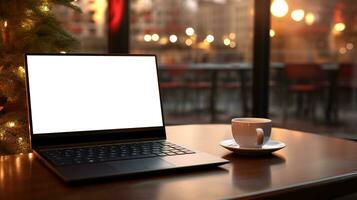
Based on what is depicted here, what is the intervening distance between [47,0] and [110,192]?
0.87m

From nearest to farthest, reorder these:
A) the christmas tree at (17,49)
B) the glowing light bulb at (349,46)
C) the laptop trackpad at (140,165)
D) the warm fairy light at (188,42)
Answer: the laptop trackpad at (140,165) → the christmas tree at (17,49) → the glowing light bulb at (349,46) → the warm fairy light at (188,42)

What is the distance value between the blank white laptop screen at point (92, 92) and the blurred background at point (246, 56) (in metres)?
2.91

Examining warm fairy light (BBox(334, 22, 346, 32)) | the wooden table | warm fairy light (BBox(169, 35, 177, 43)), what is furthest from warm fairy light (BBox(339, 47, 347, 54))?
the wooden table

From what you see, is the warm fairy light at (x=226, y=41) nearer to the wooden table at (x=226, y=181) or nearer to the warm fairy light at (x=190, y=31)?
the warm fairy light at (x=190, y=31)

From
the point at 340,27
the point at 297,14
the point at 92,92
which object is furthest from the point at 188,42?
the point at 92,92

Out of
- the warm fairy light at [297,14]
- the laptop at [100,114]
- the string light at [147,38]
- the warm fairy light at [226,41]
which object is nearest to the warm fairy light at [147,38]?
the string light at [147,38]

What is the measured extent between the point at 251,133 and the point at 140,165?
1.01ft

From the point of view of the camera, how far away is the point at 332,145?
1.19 meters

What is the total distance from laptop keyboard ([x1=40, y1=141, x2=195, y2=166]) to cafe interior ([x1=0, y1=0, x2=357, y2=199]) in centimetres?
5

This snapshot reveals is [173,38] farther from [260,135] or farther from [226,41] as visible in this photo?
[260,135]

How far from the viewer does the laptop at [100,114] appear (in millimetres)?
932

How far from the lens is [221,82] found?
17.6 feet

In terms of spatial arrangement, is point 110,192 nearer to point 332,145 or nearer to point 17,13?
point 332,145

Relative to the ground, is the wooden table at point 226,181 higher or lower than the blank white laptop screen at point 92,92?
lower
